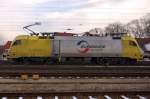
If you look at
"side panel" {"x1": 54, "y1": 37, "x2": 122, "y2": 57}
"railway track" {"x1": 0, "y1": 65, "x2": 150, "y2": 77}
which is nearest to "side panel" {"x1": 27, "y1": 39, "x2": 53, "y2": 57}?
"side panel" {"x1": 54, "y1": 37, "x2": 122, "y2": 57}

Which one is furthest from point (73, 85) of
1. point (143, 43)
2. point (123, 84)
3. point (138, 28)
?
point (138, 28)

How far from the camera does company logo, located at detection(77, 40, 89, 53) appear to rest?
4031 cm

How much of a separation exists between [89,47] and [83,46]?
603mm

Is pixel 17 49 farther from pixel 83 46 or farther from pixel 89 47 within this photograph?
pixel 89 47

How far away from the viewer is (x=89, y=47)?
133ft

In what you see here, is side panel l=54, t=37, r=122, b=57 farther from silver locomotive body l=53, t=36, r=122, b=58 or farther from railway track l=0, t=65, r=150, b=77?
railway track l=0, t=65, r=150, b=77

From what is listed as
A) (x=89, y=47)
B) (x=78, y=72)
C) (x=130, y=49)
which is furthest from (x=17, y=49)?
(x=78, y=72)

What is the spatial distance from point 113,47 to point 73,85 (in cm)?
2344

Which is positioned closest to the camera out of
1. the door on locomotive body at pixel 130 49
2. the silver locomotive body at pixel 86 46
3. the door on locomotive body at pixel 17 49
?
the door on locomotive body at pixel 17 49

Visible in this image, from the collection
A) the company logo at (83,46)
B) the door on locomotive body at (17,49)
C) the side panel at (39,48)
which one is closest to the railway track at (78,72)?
the side panel at (39,48)

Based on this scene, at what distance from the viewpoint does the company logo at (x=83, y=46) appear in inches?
1587

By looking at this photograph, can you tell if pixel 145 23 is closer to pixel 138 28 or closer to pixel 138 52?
pixel 138 28

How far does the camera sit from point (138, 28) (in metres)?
127

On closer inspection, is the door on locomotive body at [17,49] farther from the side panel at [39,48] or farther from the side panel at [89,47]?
the side panel at [89,47]
